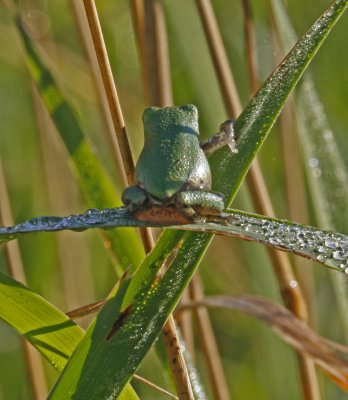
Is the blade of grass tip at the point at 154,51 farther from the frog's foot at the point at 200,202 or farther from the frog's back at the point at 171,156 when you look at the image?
the frog's foot at the point at 200,202

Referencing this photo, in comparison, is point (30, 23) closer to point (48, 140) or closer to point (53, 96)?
point (48, 140)

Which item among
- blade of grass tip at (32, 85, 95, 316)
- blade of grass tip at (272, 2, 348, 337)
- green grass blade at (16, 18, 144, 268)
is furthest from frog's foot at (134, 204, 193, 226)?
blade of grass tip at (32, 85, 95, 316)

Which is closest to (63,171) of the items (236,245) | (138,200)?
(236,245)

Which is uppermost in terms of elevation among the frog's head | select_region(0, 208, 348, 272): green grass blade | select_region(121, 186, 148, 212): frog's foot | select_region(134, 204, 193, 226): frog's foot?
the frog's head

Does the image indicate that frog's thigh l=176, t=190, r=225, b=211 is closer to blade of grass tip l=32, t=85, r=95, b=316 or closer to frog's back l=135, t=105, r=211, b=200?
frog's back l=135, t=105, r=211, b=200

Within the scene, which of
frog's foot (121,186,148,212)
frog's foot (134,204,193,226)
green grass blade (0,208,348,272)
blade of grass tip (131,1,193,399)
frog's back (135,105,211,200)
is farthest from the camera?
blade of grass tip (131,1,193,399)

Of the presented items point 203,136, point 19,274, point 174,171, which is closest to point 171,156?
point 174,171
